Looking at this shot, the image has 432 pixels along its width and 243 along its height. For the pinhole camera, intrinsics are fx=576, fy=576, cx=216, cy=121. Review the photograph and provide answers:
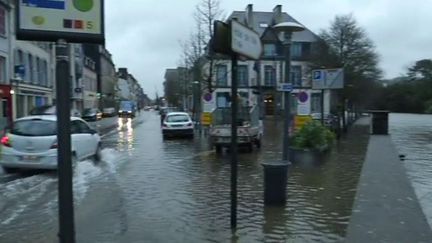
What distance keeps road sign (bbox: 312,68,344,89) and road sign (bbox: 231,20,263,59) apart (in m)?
12.2

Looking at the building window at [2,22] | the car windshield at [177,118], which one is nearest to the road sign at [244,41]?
the car windshield at [177,118]

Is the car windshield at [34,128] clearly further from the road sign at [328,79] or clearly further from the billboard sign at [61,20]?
the road sign at [328,79]

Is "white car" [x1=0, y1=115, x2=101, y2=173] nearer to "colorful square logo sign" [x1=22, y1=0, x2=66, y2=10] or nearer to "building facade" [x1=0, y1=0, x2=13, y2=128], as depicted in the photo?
"colorful square logo sign" [x1=22, y1=0, x2=66, y2=10]

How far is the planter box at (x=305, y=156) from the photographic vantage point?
15.0m

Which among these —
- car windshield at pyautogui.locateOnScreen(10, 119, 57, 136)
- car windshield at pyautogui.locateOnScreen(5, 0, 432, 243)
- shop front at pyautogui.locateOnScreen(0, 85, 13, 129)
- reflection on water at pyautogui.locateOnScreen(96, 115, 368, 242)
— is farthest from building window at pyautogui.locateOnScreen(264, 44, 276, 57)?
car windshield at pyautogui.locateOnScreen(10, 119, 57, 136)

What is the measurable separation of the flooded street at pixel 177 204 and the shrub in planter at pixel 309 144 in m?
0.44

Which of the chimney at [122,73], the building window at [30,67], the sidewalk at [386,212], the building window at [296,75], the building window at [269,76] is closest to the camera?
the sidewalk at [386,212]

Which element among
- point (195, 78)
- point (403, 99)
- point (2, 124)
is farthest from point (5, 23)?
point (403, 99)

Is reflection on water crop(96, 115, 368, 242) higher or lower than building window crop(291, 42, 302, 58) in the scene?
lower

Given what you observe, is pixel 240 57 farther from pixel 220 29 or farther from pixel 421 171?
pixel 421 171

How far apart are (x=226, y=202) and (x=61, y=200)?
4.53 m

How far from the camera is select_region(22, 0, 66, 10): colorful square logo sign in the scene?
16.2ft

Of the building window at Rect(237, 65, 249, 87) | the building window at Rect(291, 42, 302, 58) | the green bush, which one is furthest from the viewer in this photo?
the building window at Rect(291, 42, 302, 58)

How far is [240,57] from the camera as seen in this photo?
286 inches
